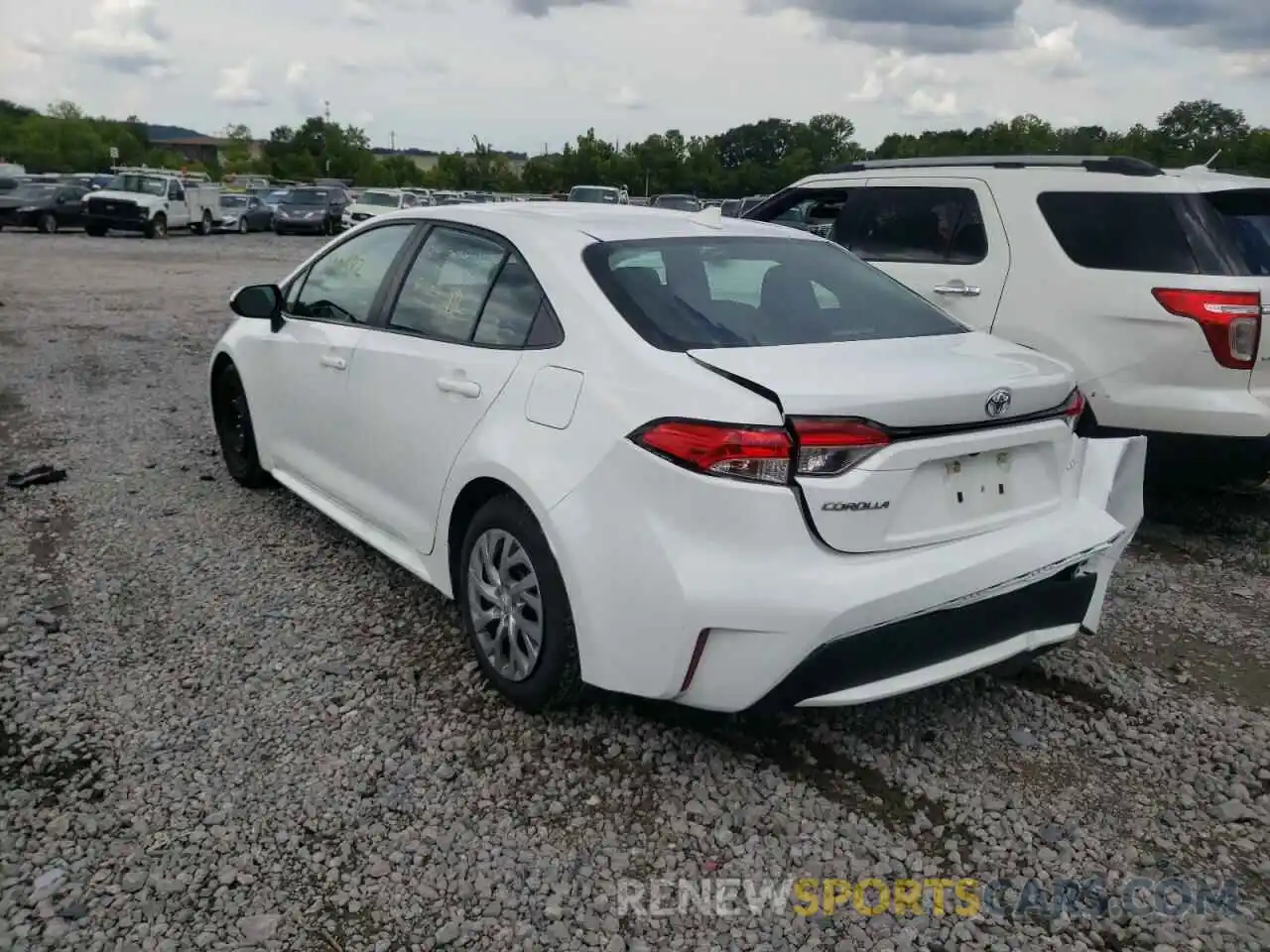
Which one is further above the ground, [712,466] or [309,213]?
[712,466]

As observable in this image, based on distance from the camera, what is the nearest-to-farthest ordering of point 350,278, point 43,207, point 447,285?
1. point 447,285
2. point 350,278
3. point 43,207

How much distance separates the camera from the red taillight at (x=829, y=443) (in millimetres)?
2678

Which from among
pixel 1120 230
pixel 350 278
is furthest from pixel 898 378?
pixel 1120 230

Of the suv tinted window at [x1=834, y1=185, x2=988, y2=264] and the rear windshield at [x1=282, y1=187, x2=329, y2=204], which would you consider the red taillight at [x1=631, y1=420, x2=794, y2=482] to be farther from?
the rear windshield at [x1=282, y1=187, x2=329, y2=204]

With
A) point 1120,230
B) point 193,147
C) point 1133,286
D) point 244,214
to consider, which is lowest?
point 244,214

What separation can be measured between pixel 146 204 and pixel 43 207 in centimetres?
316

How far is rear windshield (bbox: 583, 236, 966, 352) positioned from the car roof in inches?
2.9

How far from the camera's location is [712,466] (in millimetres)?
2703

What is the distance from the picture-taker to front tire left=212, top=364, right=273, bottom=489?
5457 millimetres

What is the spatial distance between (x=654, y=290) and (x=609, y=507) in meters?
0.80

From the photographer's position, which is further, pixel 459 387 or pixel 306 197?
pixel 306 197

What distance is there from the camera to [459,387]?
11.4 feet

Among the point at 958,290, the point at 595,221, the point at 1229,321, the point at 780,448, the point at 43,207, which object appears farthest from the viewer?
the point at 43,207

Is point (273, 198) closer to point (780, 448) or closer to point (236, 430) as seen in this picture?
point (236, 430)
